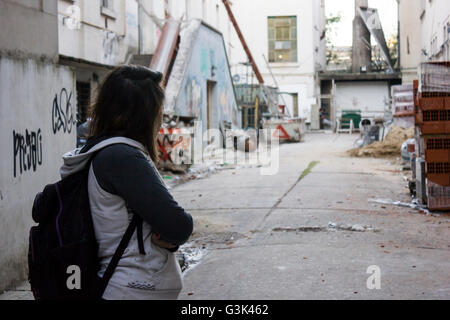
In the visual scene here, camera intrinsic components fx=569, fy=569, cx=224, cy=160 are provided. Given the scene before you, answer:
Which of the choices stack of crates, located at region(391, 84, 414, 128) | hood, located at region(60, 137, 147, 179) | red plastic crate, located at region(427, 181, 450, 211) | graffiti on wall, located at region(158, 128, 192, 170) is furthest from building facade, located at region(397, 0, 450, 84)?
hood, located at region(60, 137, 147, 179)

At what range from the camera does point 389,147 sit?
57.0 ft

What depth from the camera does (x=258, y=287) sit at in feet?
15.1

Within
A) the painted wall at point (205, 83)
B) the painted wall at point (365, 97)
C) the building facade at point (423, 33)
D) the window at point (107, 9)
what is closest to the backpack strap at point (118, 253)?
the building facade at point (423, 33)

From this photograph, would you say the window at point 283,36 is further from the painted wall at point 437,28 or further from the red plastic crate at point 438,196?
the red plastic crate at point 438,196

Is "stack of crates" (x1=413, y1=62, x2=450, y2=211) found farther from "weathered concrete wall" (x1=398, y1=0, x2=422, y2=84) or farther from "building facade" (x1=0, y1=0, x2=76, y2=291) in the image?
"weathered concrete wall" (x1=398, y1=0, x2=422, y2=84)

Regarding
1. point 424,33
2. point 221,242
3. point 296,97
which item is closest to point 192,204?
point 221,242

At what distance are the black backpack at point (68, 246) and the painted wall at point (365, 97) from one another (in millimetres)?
36091

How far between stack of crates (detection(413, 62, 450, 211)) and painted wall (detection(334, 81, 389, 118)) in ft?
97.9

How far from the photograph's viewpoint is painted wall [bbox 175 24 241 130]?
17484 mm

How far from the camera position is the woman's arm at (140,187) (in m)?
2.01

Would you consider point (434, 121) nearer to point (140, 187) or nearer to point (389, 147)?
point (140, 187)

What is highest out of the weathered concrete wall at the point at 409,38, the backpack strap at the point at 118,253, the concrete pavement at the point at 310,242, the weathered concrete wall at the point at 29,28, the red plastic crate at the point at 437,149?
the weathered concrete wall at the point at 409,38
